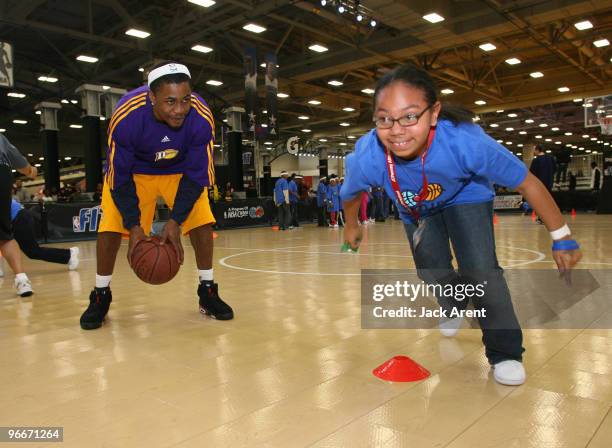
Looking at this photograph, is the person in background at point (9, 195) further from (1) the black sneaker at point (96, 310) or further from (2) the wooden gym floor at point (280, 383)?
(1) the black sneaker at point (96, 310)

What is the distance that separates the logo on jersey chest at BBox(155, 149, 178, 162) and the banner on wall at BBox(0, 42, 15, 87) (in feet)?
33.4

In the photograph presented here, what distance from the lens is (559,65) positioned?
21406mm

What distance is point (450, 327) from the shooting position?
3.14m

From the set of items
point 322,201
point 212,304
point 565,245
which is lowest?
point 212,304

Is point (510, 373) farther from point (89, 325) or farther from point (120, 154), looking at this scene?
point (89, 325)

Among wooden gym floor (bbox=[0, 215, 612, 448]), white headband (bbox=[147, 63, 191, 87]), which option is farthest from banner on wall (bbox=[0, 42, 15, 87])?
white headband (bbox=[147, 63, 191, 87])

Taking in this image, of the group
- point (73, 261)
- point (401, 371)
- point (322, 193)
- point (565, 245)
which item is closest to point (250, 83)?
point (322, 193)

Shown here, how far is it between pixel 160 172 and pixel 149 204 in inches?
12.3

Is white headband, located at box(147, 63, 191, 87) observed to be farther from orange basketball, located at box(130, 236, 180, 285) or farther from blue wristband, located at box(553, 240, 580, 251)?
blue wristband, located at box(553, 240, 580, 251)

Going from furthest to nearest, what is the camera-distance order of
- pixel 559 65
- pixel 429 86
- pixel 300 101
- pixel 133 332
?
1. pixel 300 101
2. pixel 559 65
3. pixel 133 332
4. pixel 429 86

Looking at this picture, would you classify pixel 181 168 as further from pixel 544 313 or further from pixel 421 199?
pixel 544 313

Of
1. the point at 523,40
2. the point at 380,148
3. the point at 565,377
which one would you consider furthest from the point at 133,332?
the point at 523,40

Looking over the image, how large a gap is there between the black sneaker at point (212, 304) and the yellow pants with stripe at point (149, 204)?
0.49 metres

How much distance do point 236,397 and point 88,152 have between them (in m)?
17.9
